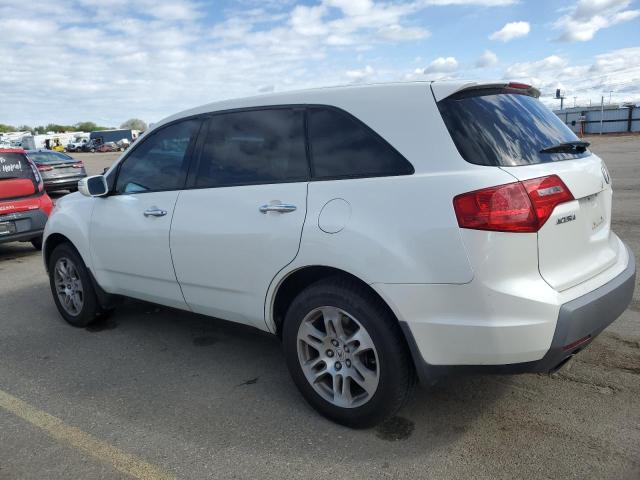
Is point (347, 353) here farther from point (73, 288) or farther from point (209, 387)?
point (73, 288)

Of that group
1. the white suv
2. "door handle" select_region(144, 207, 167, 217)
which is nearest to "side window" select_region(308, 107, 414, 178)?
the white suv

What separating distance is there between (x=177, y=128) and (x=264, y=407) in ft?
6.67

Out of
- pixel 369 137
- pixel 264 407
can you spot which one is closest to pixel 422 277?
pixel 369 137

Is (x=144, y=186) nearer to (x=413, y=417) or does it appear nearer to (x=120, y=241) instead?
(x=120, y=241)

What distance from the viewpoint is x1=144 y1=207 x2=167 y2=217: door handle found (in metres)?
3.84

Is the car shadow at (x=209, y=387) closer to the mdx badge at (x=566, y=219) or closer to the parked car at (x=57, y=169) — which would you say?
the mdx badge at (x=566, y=219)

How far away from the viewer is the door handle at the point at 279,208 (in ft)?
10.1

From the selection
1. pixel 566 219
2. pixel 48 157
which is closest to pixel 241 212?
pixel 566 219

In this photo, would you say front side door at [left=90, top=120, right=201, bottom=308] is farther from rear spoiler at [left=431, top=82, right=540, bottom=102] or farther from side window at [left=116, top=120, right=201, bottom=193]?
rear spoiler at [left=431, top=82, right=540, bottom=102]

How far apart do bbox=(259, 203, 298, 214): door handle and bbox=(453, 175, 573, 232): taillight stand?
945mm

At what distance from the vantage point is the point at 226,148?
3.62m

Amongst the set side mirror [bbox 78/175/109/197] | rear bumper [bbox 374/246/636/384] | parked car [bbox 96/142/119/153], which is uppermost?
side mirror [bbox 78/175/109/197]

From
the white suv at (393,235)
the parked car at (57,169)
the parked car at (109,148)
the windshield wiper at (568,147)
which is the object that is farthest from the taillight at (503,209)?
the parked car at (109,148)

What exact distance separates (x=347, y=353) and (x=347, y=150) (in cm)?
108
